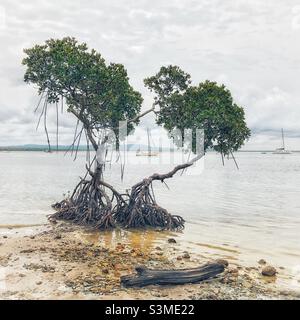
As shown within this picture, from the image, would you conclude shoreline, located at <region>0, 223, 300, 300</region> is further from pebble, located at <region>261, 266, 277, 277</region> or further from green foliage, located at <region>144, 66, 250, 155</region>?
green foliage, located at <region>144, 66, 250, 155</region>

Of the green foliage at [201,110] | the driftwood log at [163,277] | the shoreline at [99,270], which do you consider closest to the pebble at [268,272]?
the shoreline at [99,270]

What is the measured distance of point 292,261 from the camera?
1301 cm

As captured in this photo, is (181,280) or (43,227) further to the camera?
(43,227)

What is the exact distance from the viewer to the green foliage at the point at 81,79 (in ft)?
54.2

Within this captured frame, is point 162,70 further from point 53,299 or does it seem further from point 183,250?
point 53,299

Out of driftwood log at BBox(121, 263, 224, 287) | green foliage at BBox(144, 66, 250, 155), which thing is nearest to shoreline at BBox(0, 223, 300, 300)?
driftwood log at BBox(121, 263, 224, 287)

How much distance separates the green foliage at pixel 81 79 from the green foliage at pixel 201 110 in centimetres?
164

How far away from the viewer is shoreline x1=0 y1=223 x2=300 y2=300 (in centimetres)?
889

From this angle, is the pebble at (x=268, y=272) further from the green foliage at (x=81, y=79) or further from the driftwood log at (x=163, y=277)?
the green foliage at (x=81, y=79)

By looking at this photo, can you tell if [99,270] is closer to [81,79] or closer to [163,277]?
[163,277]

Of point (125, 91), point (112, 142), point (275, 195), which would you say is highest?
point (125, 91)
